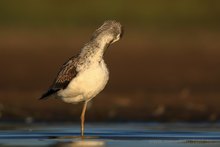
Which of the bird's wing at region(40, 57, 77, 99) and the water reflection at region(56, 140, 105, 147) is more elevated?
the bird's wing at region(40, 57, 77, 99)

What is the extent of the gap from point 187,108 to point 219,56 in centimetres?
887

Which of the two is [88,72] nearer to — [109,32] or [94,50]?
[94,50]

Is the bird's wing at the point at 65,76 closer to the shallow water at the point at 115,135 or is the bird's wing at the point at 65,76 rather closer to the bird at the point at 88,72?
the bird at the point at 88,72

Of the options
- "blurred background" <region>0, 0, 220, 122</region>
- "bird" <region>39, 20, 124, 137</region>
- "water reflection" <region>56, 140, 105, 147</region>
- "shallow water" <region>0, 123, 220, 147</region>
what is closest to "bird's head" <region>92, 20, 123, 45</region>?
"bird" <region>39, 20, 124, 137</region>

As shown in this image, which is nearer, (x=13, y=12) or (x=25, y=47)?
(x=25, y=47)

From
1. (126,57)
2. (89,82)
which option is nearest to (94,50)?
(89,82)

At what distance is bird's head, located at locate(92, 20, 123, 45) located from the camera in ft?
46.0

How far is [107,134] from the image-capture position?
552 inches

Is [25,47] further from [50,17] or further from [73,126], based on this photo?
[73,126]

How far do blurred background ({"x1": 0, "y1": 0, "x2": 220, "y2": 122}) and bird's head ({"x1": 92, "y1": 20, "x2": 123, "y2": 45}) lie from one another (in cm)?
285

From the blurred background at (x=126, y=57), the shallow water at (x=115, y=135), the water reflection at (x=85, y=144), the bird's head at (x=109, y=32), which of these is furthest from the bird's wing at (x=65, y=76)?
the blurred background at (x=126, y=57)

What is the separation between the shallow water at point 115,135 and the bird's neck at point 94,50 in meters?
1.06

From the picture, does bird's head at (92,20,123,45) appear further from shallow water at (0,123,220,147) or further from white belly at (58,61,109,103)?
shallow water at (0,123,220,147)

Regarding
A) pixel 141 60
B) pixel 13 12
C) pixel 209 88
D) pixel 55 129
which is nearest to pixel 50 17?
pixel 13 12
